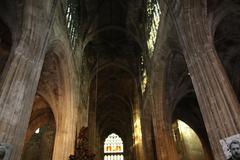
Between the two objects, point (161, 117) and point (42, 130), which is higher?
point (42, 130)

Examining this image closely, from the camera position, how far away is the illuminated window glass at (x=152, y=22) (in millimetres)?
14359

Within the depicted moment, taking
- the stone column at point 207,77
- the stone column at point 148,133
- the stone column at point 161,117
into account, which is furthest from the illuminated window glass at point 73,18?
the stone column at point 207,77

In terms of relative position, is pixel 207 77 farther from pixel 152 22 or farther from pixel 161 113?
pixel 152 22

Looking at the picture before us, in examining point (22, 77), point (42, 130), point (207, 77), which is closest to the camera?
point (207, 77)

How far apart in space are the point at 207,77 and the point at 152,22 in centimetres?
925

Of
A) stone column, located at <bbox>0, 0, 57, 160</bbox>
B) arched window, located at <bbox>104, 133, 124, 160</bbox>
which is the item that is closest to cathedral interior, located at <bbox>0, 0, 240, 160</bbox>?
stone column, located at <bbox>0, 0, 57, 160</bbox>

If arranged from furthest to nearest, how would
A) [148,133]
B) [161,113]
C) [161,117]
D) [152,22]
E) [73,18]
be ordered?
[148,133], [73,18], [152,22], [161,113], [161,117]

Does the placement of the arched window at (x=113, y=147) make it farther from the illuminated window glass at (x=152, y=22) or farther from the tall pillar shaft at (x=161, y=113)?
the illuminated window glass at (x=152, y=22)

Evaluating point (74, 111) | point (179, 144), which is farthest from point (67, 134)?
point (179, 144)

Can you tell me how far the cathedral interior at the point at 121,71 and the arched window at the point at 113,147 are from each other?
23.4 feet

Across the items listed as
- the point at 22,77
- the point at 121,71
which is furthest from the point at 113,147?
the point at 22,77

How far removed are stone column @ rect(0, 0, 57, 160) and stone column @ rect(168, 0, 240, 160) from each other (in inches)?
215

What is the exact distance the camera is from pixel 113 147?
33875 millimetres

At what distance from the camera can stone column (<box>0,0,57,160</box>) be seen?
20.0 feet
